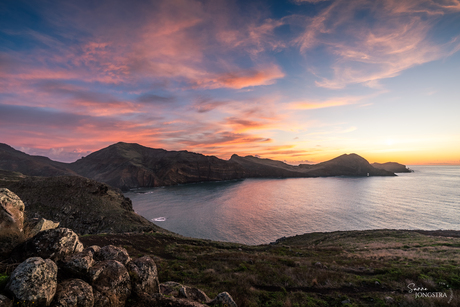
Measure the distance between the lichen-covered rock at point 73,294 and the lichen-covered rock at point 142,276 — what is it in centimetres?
232

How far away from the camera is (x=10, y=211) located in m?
10.9

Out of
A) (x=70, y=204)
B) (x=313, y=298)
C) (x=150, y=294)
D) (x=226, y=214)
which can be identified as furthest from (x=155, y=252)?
(x=226, y=214)

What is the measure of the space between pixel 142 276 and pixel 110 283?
1799mm

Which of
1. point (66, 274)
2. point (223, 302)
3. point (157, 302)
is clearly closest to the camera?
point (66, 274)

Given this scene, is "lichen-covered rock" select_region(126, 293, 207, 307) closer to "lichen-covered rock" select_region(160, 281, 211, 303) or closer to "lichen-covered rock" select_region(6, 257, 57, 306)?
"lichen-covered rock" select_region(160, 281, 211, 303)

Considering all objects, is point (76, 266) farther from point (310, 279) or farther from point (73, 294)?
point (310, 279)

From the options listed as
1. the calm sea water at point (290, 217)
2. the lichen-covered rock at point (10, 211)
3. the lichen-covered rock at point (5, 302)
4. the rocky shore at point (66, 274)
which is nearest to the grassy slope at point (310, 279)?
the rocky shore at point (66, 274)

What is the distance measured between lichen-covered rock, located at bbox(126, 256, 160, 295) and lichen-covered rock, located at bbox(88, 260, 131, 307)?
1.37 ft

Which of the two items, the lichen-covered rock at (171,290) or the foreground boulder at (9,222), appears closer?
the foreground boulder at (9,222)

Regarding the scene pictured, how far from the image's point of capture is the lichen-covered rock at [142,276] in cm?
1041

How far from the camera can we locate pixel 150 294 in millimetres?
10461

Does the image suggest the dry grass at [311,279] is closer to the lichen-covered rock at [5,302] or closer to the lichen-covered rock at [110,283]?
the lichen-covered rock at [110,283]

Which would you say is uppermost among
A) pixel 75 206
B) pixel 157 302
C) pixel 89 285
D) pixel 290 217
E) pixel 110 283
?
pixel 89 285

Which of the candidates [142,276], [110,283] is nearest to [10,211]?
[110,283]
